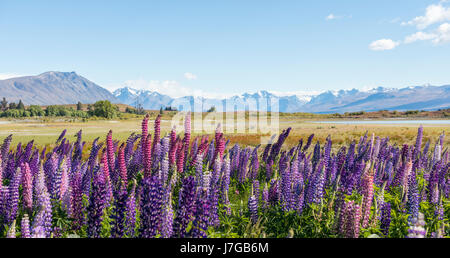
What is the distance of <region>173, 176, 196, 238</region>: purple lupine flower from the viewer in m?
4.21

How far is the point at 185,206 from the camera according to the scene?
Answer: 14.1 ft

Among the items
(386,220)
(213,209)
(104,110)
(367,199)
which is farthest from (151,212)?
(104,110)

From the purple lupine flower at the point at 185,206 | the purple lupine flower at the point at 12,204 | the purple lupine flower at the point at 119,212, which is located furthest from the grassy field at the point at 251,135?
the purple lupine flower at the point at 185,206

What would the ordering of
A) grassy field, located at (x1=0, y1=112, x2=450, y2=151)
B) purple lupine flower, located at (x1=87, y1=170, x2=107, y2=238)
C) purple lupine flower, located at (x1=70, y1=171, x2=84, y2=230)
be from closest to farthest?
purple lupine flower, located at (x1=87, y1=170, x2=107, y2=238), purple lupine flower, located at (x1=70, y1=171, x2=84, y2=230), grassy field, located at (x1=0, y1=112, x2=450, y2=151)

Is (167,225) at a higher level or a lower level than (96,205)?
lower

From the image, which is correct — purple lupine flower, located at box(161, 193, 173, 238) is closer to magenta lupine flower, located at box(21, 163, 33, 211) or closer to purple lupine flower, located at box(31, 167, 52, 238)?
Answer: purple lupine flower, located at box(31, 167, 52, 238)

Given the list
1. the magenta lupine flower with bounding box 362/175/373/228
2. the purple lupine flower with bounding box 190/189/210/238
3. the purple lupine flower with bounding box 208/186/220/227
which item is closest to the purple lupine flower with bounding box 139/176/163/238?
the purple lupine flower with bounding box 190/189/210/238

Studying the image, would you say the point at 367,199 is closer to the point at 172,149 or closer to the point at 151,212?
the point at 151,212

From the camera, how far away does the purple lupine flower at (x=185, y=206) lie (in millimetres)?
4215

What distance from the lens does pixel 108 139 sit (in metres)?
7.81
